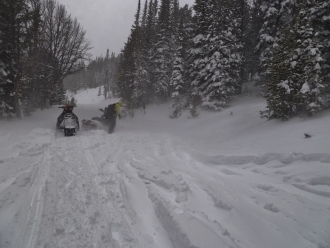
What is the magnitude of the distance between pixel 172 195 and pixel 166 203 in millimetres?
401

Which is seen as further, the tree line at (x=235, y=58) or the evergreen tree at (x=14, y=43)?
the evergreen tree at (x=14, y=43)

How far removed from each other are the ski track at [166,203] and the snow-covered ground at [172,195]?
2cm

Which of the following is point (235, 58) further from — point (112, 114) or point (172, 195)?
point (172, 195)

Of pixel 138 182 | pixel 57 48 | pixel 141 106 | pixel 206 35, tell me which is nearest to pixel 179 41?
pixel 206 35

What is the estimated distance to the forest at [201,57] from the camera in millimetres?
7859

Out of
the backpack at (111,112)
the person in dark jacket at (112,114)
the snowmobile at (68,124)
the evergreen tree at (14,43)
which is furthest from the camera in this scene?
the backpack at (111,112)

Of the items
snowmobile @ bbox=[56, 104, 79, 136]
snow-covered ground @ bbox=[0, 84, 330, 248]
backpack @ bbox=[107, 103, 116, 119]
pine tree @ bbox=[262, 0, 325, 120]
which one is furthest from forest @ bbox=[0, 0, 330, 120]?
backpack @ bbox=[107, 103, 116, 119]

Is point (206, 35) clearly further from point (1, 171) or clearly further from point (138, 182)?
point (1, 171)

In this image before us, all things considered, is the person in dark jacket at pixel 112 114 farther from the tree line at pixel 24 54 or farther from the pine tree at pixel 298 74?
the pine tree at pixel 298 74

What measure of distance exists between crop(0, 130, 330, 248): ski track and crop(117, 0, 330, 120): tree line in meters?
4.20

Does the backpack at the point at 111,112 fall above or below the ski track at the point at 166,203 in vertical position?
above

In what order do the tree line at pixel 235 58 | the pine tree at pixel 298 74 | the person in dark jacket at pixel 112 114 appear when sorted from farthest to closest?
the person in dark jacket at pixel 112 114
the tree line at pixel 235 58
the pine tree at pixel 298 74

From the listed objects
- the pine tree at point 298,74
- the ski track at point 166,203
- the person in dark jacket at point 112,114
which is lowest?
the ski track at point 166,203

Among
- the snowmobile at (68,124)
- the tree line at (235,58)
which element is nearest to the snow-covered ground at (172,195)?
the tree line at (235,58)
